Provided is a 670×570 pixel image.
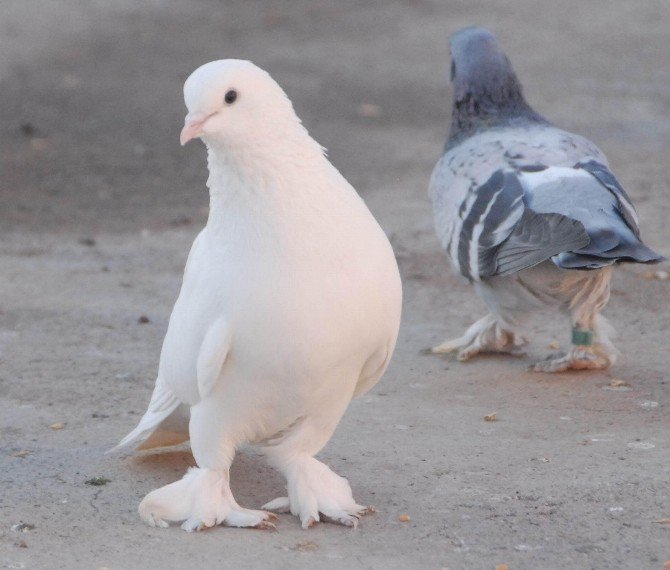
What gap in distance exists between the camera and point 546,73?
1139cm

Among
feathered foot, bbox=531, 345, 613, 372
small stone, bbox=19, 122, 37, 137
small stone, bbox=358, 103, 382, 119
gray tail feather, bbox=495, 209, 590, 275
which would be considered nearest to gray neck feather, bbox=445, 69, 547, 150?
gray tail feather, bbox=495, 209, 590, 275

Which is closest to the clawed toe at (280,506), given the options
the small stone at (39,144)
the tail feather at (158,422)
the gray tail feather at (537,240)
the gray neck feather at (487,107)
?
the tail feather at (158,422)

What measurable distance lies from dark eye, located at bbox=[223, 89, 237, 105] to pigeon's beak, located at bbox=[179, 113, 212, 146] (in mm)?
67

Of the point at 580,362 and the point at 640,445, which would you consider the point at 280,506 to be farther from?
the point at 580,362

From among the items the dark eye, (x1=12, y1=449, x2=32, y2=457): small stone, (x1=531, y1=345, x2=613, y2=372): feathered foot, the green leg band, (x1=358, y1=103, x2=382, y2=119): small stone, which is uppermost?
the dark eye

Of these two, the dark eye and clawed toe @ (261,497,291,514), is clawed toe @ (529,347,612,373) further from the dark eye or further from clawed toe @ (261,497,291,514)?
the dark eye

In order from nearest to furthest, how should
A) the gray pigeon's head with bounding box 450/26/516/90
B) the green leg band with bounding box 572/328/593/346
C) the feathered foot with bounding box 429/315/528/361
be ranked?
the green leg band with bounding box 572/328/593/346 → the feathered foot with bounding box 429/315/528/361 → the gray pigeon's head with bounding box 450/26/516/90

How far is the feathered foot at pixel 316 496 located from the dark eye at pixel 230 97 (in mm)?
1059

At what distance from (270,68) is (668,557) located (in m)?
8.63

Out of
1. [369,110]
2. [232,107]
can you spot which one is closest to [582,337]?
[232,107]

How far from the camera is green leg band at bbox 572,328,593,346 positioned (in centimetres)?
508

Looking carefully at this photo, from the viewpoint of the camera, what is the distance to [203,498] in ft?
11.4

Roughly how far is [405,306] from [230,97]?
3.11m

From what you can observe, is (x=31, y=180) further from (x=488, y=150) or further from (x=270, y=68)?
(x=488, y=150)
